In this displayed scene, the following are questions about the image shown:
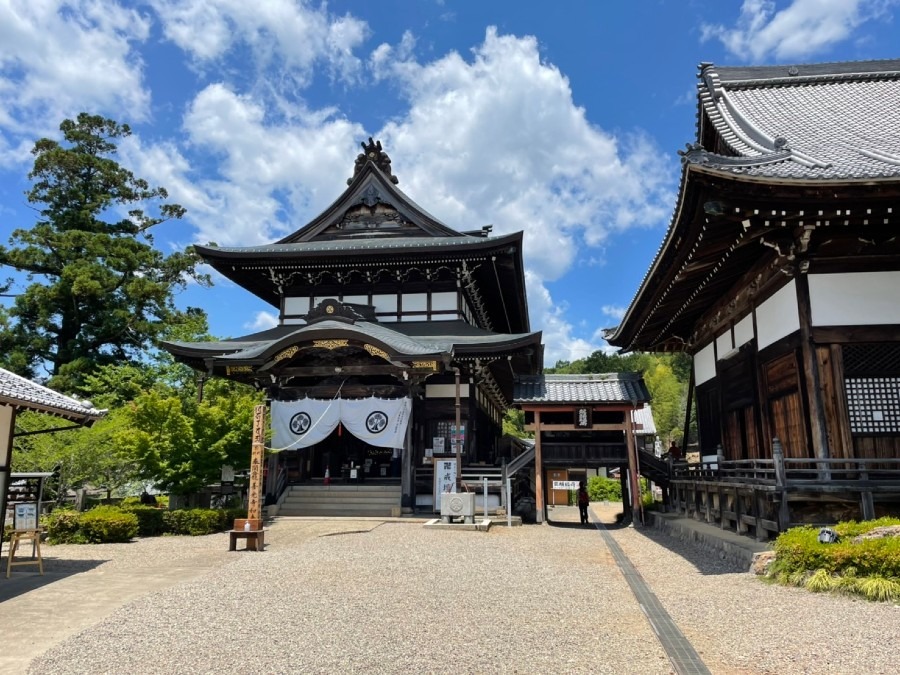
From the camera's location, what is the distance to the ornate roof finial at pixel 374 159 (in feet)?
74.4

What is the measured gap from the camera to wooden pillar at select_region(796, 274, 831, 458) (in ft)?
29.5

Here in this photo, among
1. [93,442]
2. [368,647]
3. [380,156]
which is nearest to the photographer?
[368,647]

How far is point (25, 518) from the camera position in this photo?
31.5ft

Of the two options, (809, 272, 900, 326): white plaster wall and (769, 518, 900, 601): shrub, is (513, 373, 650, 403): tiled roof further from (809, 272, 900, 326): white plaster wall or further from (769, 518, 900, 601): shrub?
(769, 518, 900, 601): shrub

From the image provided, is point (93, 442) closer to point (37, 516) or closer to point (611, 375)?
point (37, 516)

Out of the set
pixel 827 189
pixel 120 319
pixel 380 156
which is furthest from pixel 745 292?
pixel 120 319

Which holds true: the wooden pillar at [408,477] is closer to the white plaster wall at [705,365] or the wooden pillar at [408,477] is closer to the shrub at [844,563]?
the white plaster wall at [705,365]

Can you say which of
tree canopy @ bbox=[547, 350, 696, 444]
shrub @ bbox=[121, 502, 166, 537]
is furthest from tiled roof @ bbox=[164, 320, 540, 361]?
tree canopy @ bbox=[547, 350, 696, 444]

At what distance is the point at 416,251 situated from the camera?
19.5 metres

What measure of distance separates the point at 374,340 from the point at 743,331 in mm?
9217

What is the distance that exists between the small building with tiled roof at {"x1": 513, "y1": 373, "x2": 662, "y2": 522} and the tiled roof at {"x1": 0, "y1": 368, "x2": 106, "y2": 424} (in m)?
10.3

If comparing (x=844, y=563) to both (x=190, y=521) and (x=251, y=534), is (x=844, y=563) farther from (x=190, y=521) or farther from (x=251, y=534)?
(x=190, y=521)

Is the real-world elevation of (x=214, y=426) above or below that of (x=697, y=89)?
below

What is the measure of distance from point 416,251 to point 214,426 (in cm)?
819
